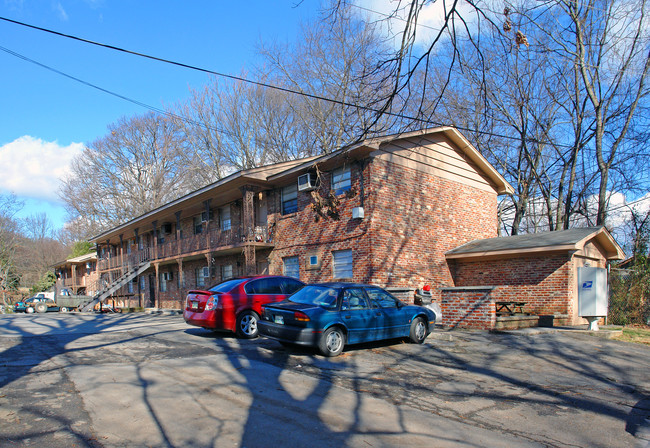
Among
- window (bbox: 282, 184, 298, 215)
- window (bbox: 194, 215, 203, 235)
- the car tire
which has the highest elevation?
window (bbox: 282, 184, 298, 215)

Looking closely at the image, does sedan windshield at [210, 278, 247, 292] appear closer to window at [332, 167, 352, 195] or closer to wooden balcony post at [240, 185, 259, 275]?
window at [332, 167, 352, 195]

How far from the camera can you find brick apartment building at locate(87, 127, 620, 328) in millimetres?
15156

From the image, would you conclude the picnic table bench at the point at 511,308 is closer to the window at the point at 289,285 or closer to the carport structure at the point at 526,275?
the carport structure at the point at 526,275

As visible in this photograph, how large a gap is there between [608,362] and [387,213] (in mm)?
8063

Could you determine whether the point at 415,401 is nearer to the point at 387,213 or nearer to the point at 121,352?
the point at 121,352

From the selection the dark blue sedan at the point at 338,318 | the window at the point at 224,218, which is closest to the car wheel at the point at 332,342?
→ the dark blue sedan at the point at 338,318

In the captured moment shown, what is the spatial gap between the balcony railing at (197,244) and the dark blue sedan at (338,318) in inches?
375

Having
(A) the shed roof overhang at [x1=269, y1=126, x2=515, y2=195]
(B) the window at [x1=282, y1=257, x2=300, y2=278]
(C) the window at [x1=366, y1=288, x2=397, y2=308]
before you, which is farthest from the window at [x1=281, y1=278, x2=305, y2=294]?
(B) the window at [x1=282, y1=257, x2=300, y2=278]

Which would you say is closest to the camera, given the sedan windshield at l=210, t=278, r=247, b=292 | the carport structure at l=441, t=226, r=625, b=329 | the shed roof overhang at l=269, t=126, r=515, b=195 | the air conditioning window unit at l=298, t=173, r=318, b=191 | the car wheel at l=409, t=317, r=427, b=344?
the car wheel at l=409, t=317, r=427, b=344

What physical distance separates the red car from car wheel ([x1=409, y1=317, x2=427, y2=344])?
3242mm

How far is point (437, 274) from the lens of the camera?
17281 millimetres

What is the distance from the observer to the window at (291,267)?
17.8 m

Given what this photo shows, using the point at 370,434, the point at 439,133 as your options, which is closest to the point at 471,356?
the point at 370,434

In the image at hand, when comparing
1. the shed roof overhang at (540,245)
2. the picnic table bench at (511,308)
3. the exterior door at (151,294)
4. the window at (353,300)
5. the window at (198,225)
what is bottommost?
the exterior door at (151,294)
